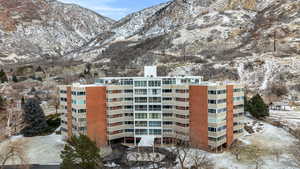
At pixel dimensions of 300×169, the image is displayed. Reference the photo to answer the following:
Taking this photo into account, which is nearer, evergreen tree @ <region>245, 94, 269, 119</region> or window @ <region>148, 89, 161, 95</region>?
window @ <region>148, 89, 161, 95</region>

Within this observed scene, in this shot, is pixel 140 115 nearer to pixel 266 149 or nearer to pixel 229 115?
pixel 229 115

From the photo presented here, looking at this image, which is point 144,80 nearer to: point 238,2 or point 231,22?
point 231,22

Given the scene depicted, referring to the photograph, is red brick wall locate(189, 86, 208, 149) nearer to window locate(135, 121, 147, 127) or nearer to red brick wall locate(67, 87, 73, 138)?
window locate(135, 121, 147, 127)

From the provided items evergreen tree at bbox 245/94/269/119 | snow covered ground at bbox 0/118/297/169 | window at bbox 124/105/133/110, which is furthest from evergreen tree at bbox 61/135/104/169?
evergreen tree at bbox 245/94/269/119

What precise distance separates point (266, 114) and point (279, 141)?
1784 centimetres

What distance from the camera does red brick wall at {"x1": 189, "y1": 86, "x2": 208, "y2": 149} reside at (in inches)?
2172

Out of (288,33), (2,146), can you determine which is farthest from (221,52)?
(2,146)

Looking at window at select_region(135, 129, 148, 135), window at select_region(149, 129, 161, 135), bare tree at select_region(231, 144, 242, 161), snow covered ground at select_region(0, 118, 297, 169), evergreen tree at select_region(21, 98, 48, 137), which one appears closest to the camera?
snow covered ground at select_region(0, 118, 297, 169)

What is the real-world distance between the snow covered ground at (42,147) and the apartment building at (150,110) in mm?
4458

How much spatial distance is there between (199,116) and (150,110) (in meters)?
12.7

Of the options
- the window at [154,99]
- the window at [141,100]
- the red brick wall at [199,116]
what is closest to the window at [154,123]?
the window at [154,99]

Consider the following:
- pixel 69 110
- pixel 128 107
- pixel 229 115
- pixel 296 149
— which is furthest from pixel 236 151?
pixel 69 110

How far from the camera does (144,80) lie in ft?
204

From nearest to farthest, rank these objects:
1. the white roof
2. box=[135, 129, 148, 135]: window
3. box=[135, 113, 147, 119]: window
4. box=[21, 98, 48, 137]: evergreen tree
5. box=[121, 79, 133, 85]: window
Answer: the white roof
box=[135, 113, 147, 119]: window
box=[135, 129, 148, 135]: window
box=[121, 79, 133, 85]: window
box=[21, 98, 48, 137]: evergreen tree
